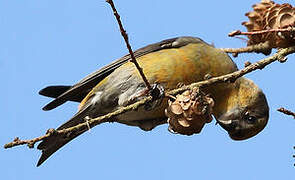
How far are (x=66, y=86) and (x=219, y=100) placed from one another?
1.50 meters

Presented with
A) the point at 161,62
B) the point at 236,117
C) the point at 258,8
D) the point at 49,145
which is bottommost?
the point at 236,117

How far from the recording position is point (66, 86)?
468 cm

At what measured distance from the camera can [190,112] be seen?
2.65 metres

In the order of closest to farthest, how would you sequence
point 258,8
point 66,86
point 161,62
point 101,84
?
point 258,8 < point 161,62 < point 101,84 < point 66,86

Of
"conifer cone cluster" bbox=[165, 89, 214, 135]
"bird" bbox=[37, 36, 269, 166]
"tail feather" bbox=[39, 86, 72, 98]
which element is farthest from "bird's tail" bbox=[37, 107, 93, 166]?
"conifer cone cluster" bbox=[165, 89, 214, 135]

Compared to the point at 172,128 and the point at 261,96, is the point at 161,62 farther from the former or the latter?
the point at 172,128

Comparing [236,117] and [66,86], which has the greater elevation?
[66,86]

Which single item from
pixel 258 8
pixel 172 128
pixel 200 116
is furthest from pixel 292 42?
pixel 172 128

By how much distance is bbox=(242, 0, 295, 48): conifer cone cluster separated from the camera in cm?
270

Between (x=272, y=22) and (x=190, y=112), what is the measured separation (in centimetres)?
74

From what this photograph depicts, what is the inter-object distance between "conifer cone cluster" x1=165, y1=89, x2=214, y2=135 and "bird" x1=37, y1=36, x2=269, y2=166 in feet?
3.95

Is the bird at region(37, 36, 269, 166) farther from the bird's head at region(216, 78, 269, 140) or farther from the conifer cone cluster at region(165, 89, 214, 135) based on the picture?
the conifer cone cluster at region(165, 89, 214, 135)

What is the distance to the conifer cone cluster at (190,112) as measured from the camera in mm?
2604

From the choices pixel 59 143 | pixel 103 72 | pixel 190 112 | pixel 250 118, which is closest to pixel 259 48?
pixel 190 112
